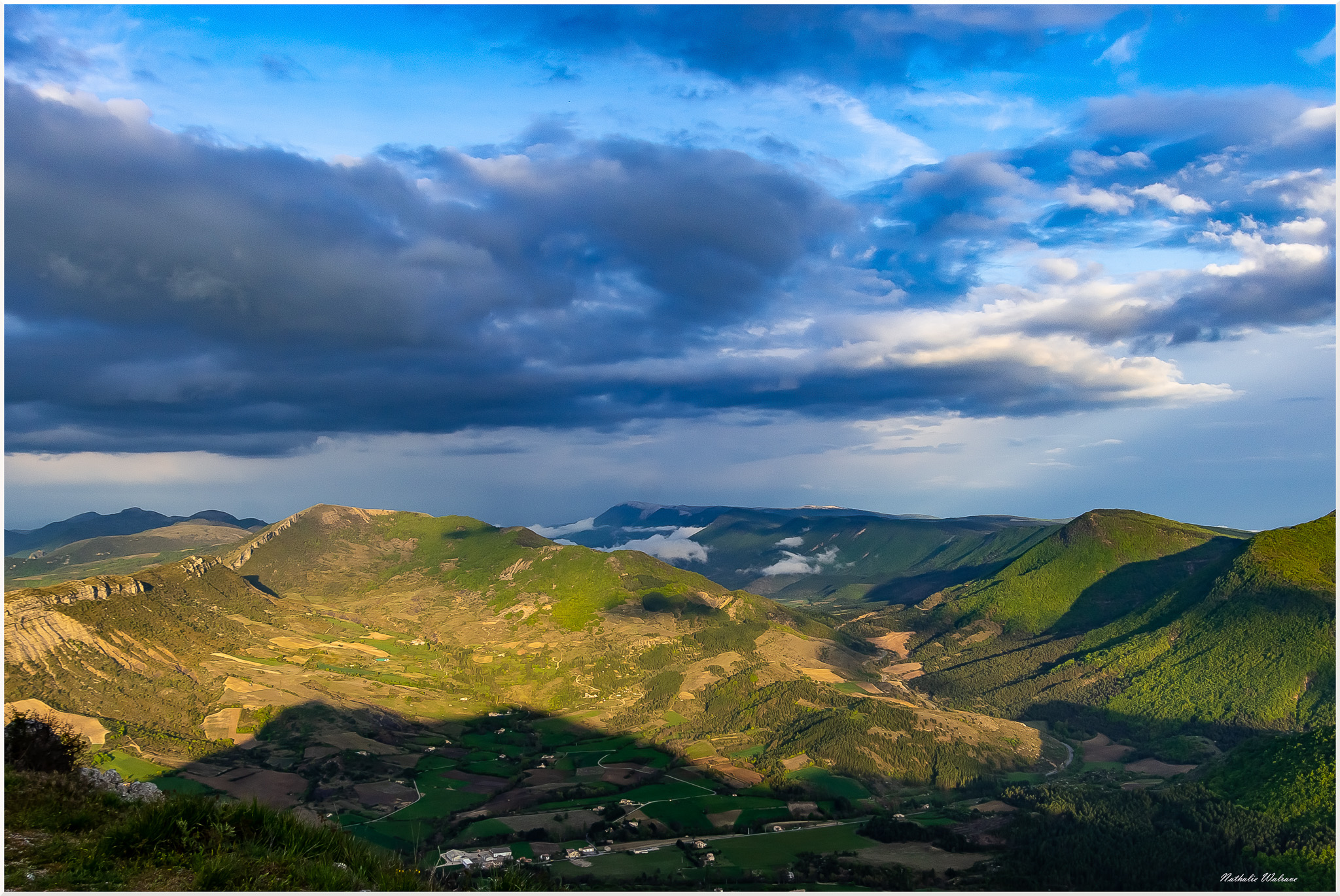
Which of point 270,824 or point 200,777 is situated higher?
point 270,824

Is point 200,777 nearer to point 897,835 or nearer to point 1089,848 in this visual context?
point 897,835

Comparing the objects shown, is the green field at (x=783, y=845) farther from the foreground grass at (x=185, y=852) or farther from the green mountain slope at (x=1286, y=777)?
the foreground grass at (x=185, y=852)

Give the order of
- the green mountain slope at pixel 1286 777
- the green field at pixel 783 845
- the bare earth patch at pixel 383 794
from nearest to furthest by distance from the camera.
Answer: the green mountain slope at pixel 1286 777 < the green field at pixel 783 845 < the bare earth patch at pixel 383 794

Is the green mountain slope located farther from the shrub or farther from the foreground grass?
the shrub

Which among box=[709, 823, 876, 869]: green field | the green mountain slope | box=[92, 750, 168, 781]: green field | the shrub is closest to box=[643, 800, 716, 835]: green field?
box=[709, 823, 876, 869]: green field

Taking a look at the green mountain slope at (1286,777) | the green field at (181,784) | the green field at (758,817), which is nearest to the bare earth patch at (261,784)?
the green field at (181,784)

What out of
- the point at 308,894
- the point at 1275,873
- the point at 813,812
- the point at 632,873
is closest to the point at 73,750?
the point at 308,894
